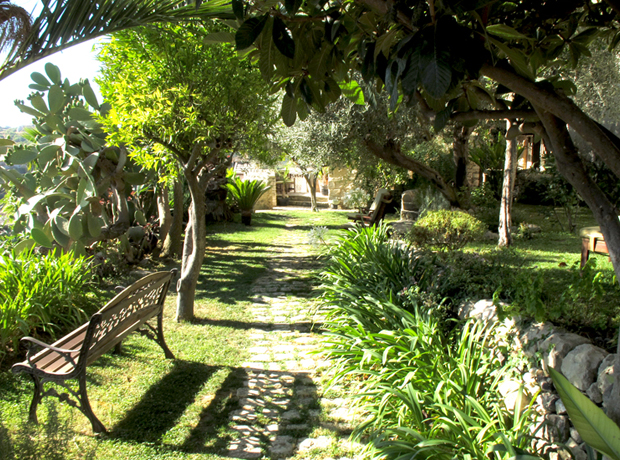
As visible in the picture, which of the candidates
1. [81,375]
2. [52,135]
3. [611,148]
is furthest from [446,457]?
[52,135]

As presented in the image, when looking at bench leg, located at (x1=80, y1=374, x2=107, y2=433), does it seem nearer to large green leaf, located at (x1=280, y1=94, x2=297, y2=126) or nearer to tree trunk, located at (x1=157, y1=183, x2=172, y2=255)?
large green leaf, located at (x1=280, y1=94, x2=297, y2=126)

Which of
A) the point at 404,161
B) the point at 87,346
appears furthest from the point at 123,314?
the point at 404,161

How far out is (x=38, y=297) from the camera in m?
4.50

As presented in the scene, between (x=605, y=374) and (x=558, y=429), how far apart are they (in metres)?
0.40

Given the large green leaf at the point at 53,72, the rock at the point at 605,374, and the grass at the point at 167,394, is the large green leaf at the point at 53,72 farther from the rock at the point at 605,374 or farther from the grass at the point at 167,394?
the rock at the point at 605,374

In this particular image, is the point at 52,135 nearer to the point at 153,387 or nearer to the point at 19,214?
the point at 19,214

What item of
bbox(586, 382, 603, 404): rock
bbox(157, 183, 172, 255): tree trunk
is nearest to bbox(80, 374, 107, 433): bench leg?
bbox(586, 382, 603, 404): rock

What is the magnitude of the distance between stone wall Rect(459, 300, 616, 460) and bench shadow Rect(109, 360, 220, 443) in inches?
92.5

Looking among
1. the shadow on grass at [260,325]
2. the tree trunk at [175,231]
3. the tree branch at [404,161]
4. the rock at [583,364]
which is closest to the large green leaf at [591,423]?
the rock at [583,364]

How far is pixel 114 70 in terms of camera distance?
462 cm

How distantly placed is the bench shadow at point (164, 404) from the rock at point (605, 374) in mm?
2701

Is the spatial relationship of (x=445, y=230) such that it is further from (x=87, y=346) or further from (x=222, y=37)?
(x=87, y=346)

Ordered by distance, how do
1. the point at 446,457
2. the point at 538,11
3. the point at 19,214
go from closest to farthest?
the point at 446,457, the point at 538,11, the point at 19,214

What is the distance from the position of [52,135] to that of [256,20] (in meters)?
5.54
